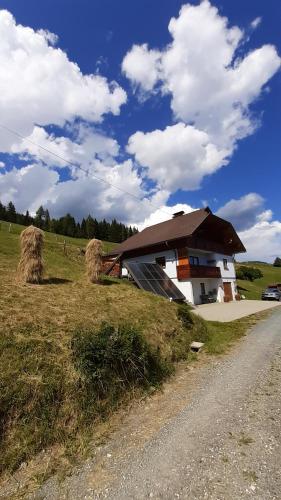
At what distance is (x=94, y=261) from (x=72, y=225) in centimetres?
9322

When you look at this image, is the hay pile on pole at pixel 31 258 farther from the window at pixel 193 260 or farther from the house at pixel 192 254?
the window at pixel 193 260

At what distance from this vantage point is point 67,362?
6.95 meters

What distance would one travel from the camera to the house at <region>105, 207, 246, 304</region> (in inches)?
1251

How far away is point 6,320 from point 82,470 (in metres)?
4.35

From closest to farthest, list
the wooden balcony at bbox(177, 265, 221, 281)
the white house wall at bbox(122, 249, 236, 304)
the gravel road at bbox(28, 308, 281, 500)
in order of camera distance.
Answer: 1. the gravel road at bbox(28, 308, 281, 500)
2. the wooden balcony at bbox(177, 265, 221, 281)
3. the white house wall at bbox(122, 249, 236, 304)

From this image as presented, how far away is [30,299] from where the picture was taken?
10039 mm

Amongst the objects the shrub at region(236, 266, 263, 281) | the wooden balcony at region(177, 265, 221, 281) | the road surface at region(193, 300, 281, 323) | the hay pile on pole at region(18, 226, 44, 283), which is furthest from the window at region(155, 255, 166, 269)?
the shrub at region(236, 266, 263, 281)

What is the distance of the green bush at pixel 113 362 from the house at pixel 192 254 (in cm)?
1981

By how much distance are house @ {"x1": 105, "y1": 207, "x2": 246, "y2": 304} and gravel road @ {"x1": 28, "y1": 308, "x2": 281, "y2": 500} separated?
72.4 feet

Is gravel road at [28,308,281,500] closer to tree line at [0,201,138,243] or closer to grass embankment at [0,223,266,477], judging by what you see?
grass embankment at [0,223,266,477]

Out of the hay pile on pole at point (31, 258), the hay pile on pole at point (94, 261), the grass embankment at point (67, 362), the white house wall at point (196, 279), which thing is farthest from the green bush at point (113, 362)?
the white house wall at point (196, 279)

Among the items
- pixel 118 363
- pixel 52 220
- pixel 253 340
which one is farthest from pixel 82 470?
pixel 52 220

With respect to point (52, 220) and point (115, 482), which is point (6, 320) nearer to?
point (115, 482)

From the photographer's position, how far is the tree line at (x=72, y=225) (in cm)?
10100
